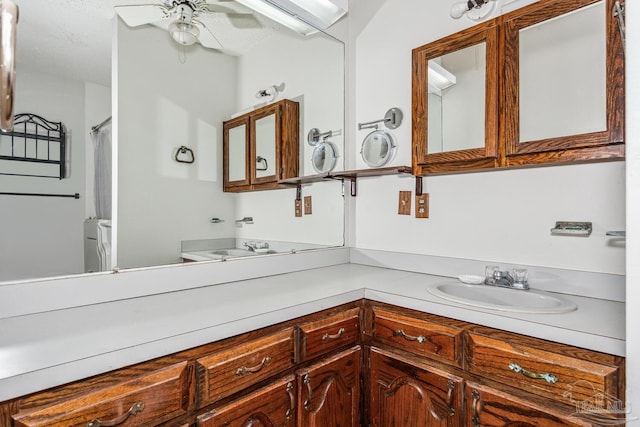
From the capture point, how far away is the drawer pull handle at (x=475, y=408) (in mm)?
1138

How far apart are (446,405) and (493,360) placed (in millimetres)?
253

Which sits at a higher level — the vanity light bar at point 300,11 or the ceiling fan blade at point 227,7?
the vanity light bar at point 300,11

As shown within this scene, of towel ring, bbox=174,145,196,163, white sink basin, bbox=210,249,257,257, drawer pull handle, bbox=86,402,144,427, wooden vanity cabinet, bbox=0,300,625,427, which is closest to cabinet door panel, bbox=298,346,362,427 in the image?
wooden vanity cabinet, bbox=0,300,625,427

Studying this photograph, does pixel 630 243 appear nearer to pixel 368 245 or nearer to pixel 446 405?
pixel 446 405

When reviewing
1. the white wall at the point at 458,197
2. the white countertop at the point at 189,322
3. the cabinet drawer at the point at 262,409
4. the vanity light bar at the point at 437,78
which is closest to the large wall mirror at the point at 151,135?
the white countertop at the point at 189,322

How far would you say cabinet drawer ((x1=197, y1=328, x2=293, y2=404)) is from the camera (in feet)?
3.21

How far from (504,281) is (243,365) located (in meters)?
1.15

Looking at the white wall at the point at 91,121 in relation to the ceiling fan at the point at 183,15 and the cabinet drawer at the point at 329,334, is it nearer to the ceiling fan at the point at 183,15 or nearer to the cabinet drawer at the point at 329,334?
the ceiling fan at the point at 183,15

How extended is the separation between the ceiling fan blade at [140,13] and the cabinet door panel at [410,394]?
1.65m

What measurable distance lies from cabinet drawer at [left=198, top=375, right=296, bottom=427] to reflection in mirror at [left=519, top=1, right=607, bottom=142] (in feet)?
4.40

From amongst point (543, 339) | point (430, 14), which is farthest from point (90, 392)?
point (430, 14)

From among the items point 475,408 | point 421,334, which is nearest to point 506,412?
point 475,408

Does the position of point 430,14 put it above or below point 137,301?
above

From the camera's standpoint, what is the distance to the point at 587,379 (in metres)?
0.95
